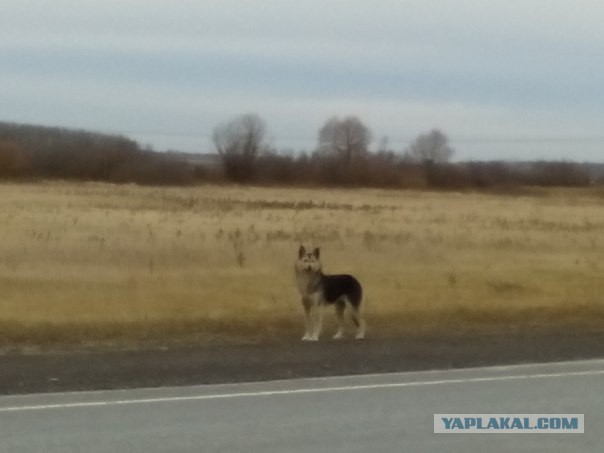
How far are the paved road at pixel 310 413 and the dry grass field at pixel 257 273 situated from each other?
15.7ft

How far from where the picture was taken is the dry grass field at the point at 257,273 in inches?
704

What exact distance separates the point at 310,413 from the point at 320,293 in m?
6.40

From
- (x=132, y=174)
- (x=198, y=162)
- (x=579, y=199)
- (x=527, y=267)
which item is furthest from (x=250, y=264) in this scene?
(x=198, y=162)

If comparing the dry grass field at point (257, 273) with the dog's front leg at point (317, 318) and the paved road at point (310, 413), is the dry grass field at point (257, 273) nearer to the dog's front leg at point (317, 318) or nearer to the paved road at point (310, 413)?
the dog's front leg at point (317, 318)

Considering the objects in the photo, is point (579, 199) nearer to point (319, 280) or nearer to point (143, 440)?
point (319, 280)

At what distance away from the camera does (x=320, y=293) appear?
16828 mm

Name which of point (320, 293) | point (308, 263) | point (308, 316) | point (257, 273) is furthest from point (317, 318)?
point (257, 273)

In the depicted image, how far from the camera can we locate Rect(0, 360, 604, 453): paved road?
361 inches

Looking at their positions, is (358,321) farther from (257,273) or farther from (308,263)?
(257,273)

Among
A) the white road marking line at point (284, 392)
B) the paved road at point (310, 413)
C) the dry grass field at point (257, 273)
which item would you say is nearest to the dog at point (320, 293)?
the dry grass field at point (257, 273)

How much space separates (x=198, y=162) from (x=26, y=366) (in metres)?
87.3

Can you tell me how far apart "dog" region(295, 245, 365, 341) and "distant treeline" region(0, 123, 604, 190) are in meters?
68.6

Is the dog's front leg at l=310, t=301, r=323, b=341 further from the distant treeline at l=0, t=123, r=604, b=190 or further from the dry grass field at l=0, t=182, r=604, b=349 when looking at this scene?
the distant treeline at l=0, t=123, r=604, b=190

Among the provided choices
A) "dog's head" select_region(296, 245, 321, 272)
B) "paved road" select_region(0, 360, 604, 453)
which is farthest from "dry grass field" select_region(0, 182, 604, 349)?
"paved road" select_region(0, 360, 604, 453)
